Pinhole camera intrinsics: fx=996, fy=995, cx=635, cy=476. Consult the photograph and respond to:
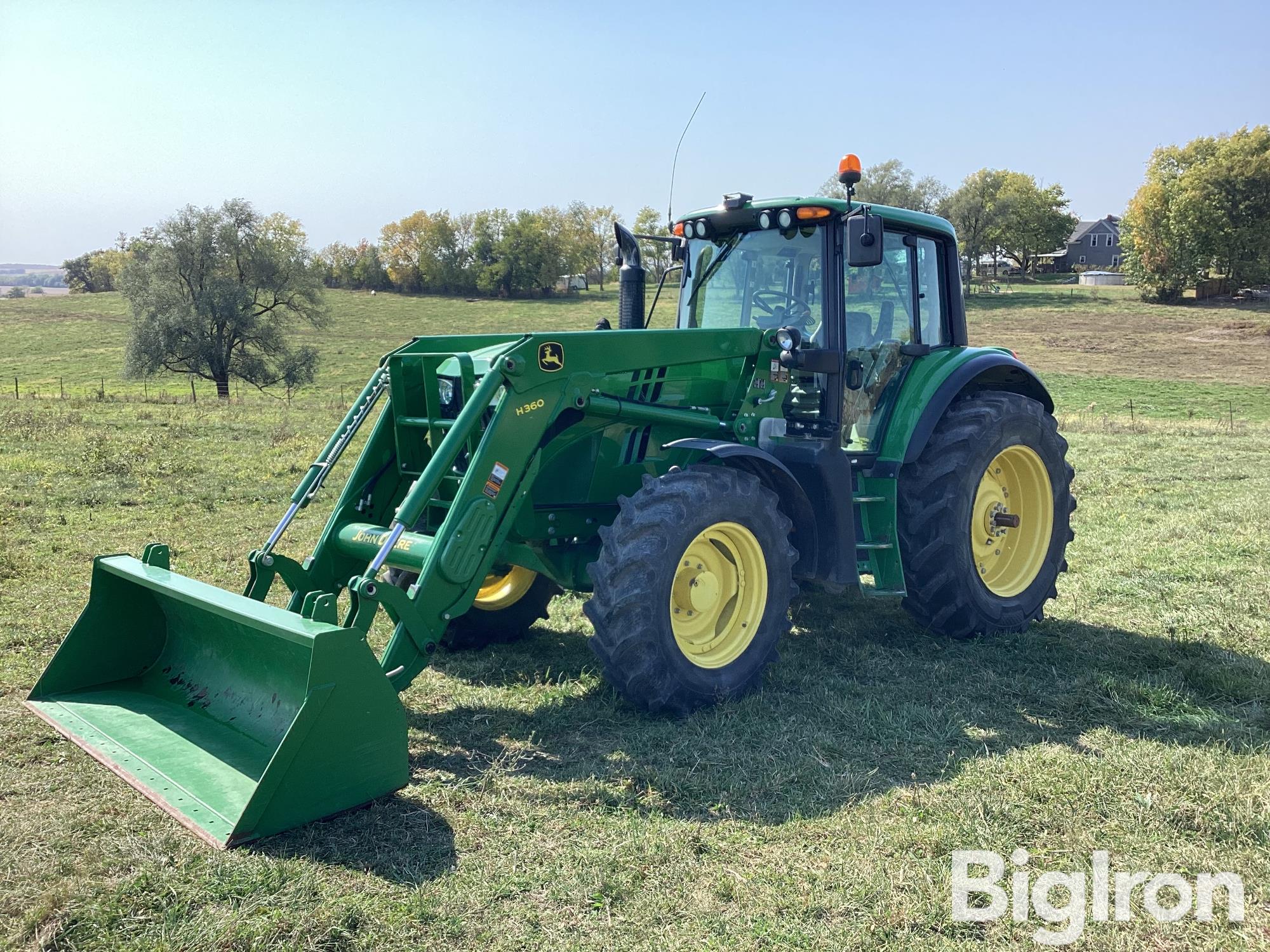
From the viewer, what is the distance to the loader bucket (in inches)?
142

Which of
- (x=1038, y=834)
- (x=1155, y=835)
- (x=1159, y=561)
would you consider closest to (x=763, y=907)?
(x=1038, y=834)

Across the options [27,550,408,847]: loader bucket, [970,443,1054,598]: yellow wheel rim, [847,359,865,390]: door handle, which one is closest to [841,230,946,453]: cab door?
[847,359,865,390]: door handle

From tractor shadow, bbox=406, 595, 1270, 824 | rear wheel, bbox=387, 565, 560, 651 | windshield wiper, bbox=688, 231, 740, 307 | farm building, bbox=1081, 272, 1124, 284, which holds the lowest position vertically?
tractor shadow, bbox=406, 595, 1270, 824

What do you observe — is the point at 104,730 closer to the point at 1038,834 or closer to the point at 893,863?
the point at 893,863

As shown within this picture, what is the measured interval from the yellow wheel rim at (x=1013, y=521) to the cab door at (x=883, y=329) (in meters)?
0.89

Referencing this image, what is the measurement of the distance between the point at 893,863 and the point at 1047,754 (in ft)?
4.22

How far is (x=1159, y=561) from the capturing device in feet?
26.8

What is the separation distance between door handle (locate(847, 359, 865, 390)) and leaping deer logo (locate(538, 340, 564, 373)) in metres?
1.95

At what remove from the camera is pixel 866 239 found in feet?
17.1

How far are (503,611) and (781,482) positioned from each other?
6.36ft

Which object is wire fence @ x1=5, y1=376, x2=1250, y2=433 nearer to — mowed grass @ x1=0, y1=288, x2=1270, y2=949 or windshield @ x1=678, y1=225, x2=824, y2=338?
mowed grass @ x1=0, y1=288, x2=1270, y2=949

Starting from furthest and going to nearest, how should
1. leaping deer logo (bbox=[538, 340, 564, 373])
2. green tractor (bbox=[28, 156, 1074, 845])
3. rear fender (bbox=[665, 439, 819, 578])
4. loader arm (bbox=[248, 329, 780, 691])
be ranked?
rear fender (bbox=[665, 439, 819, 578]), leaping deer logo (bbox=[538, 340, 564, 373]), loader arm (bbox=[248, 329, 780, 691]), green tractor (bbox=[28, 156, 1074, 845])

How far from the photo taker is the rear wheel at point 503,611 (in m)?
6.07

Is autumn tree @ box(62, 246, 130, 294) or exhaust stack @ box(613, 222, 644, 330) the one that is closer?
exhaust stack @ box(613, 222, 644, 330)
